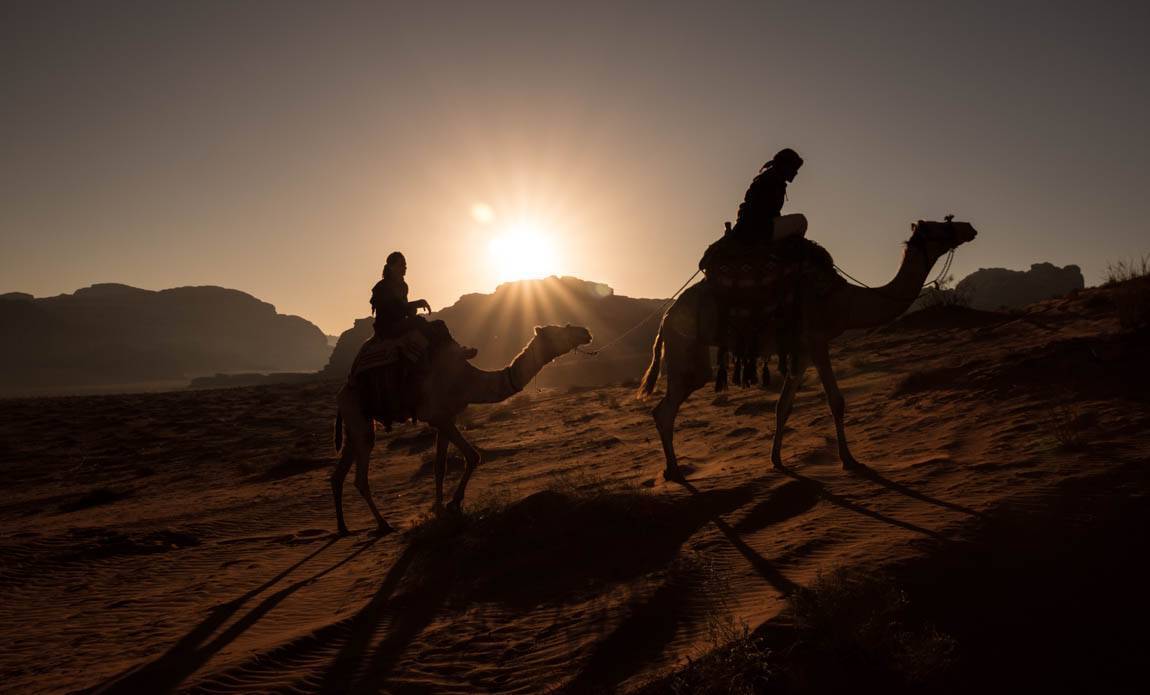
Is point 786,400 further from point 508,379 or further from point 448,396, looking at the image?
point 448,396

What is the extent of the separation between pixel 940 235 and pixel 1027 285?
3185 inches

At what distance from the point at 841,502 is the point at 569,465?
6.64 m

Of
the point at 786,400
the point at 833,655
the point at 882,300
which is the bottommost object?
the point at 833,655

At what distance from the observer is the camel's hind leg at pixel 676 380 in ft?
26.4

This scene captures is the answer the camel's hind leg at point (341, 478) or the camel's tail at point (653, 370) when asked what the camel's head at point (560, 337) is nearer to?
the camel's tail at point (653, 370)

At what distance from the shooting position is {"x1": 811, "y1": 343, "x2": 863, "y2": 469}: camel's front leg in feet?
23.8

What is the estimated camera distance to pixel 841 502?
19.4 feet

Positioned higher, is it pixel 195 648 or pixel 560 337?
pixel 560 337

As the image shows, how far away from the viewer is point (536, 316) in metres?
80.7

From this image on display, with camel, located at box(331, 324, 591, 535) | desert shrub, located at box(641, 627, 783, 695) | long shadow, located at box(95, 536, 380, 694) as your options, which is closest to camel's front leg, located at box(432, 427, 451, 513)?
camel, located at box(331, 324, 591, 535)

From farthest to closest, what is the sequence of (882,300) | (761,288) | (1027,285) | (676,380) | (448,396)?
(1027,285)
(448,396)
(676,380)
(882,300)
(761,288)

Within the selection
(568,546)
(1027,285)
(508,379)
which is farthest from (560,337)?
(1027,285)

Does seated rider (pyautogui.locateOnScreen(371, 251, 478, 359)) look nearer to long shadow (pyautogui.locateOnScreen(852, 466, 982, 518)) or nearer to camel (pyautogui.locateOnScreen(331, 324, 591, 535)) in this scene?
camel (pyautogui.locateOnScreen(331, 324, 591, 535))

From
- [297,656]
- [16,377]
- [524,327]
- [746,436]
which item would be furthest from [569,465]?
[16,377]
